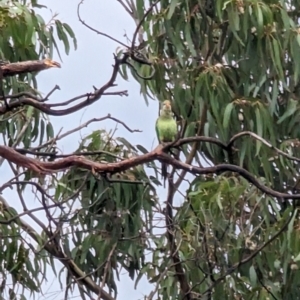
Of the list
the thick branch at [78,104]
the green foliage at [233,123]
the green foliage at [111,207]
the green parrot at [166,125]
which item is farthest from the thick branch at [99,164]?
the green parrot at [166,125]

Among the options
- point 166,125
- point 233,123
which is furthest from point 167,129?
point 233,123

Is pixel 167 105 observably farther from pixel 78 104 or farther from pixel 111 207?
pixel 78 104

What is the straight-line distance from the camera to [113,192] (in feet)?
9.89

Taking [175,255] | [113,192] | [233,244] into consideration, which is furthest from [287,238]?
[113,192]

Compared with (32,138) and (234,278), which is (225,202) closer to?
(234,278)

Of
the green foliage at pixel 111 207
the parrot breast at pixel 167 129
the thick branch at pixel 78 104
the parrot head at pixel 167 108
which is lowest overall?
the thick branch at pixel 78 104

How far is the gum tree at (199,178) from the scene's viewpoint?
2.73 metres

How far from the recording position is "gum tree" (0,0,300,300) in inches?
108

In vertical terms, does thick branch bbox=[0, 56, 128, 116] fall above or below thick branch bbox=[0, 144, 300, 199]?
above

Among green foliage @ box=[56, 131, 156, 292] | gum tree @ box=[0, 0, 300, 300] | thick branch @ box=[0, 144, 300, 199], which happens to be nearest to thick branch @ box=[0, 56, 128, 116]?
thick branch @ box=[0, 144, 300, 199]

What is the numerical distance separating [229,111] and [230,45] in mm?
465

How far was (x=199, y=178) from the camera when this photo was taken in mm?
Result: 3133

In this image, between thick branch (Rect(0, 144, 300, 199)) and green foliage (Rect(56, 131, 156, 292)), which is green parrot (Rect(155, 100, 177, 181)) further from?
thick branch (Rect(0, 144, 300, 199))

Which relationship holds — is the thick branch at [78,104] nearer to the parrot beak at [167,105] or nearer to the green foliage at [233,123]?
the green foliage at [233,123]
